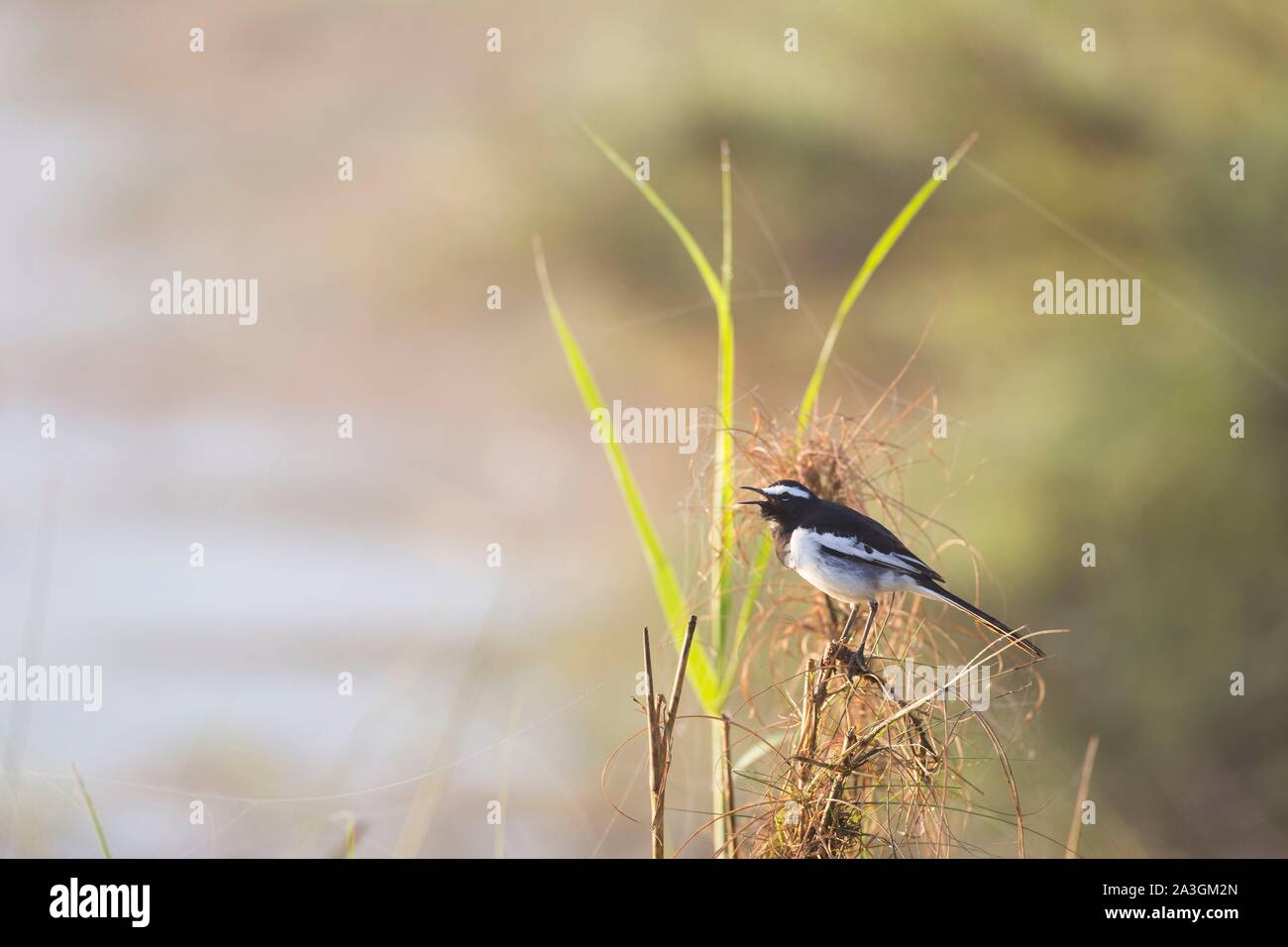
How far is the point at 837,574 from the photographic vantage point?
5.41ft

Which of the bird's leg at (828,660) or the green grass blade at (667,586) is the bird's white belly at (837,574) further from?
the green grass blade at (667,586)

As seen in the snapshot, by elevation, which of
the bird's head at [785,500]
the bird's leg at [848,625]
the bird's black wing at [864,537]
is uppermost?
the bird's head at [785,500]

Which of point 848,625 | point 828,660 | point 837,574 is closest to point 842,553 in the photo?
point 837,574

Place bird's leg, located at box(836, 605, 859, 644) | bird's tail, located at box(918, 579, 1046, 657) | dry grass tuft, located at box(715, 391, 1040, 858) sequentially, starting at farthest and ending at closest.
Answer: bird's leg, located at box(836, 605, 859, 644), bird's tail, located at box(918, 579, 1046, 657), dry grass tuft, located at box(715, 391, 1040, 858)

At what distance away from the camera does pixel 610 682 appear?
16.9 ft

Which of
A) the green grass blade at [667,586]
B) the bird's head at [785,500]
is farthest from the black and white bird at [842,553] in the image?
the green grass blade at [667,586]

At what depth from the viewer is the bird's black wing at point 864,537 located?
1.68 m

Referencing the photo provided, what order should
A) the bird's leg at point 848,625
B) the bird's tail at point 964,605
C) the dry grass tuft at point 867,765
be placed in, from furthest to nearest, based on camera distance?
the bird's leg at point 848,625 < the bird's tail at point 964,605 < the dry grass tuft at point 867,765

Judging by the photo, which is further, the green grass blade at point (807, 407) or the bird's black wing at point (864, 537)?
the bird's black wing at point (864, 537)

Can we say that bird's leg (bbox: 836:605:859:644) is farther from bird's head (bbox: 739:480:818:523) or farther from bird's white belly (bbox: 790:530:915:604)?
bird's head (bbox: 739:480:818:523)

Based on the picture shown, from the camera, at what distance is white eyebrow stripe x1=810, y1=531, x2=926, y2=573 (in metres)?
1.67

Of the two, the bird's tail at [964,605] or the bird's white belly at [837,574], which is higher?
the bird's white belly at [837,574]

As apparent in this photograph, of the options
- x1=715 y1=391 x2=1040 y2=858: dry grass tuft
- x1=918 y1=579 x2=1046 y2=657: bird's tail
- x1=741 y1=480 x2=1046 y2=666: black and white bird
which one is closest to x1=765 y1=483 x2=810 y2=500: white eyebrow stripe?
x1=741 y1=480 x2=1046 y2=666: black and white bird

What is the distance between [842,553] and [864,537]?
2.2 inches
